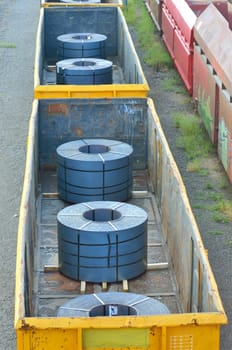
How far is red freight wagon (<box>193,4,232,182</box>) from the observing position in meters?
13.4

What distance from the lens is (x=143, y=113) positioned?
12539 millimetres

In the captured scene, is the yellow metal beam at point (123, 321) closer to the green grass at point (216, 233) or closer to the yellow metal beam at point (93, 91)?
the green grass at point (216, 233)

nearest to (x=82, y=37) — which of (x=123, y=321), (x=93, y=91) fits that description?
(x=93, y=91)

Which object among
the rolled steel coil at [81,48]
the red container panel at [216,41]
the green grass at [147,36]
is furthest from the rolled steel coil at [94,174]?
the green grass at [147,36]

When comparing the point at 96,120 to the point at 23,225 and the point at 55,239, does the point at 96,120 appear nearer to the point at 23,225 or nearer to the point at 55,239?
the point at 55,239

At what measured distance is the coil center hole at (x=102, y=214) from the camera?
9.82m

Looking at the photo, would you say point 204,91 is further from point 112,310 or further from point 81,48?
point 112,310

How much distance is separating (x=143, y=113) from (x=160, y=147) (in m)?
1.45

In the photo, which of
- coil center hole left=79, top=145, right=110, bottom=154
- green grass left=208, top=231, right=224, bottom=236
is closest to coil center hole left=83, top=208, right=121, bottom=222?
coil center hole left=79, top=145, right=110, bottom=154

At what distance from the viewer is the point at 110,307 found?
25.7 feet

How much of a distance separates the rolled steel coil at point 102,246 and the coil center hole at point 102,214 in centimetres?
4

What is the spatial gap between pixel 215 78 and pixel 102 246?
5828 mm

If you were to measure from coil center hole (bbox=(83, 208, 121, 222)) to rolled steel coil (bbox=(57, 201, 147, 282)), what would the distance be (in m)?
0.04

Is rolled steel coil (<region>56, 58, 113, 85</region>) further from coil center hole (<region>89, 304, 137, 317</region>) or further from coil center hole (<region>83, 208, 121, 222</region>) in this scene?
coil center hole (<region>89, 304, 137, 317</region>)
